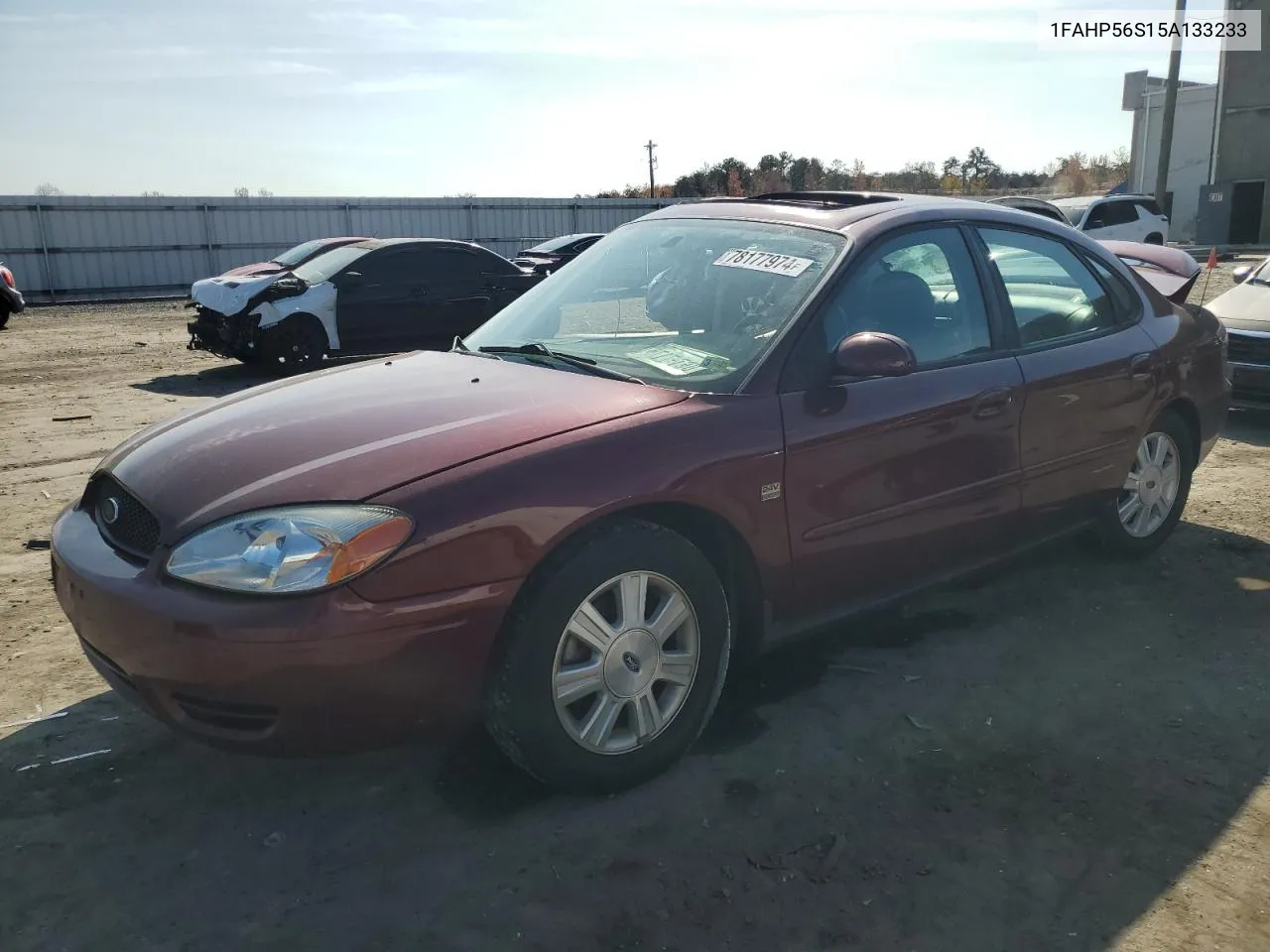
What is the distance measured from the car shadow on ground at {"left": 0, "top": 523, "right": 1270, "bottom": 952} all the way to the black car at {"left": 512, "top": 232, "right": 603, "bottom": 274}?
11721mm

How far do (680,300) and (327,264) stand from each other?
9.06 meters

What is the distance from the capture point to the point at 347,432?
116 inches

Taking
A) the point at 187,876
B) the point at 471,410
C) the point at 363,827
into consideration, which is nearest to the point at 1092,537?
the point at 471,410

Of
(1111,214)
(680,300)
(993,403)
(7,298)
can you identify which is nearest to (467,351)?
(680,300)

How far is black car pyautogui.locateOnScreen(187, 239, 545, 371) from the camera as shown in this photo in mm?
11055

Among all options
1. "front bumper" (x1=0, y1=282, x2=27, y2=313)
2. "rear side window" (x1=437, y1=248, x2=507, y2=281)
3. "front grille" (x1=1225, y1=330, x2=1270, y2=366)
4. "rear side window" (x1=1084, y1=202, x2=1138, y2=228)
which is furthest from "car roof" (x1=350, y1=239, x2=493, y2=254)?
"rear side window" (x1=1084, y1=202, x2=1138, y2=228)

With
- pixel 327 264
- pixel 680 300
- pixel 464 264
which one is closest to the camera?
pixel 680 300

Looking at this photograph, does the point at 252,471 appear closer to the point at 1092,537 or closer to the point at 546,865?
the point at 546,865

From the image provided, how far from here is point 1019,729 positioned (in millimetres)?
3354

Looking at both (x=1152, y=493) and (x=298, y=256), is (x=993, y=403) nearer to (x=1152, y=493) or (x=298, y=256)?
(x=1152, y=493)

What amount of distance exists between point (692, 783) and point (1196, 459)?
11.2ft

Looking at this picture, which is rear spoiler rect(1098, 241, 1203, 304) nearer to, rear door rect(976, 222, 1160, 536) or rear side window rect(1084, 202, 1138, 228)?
rear door rect(976, 222, 1160, 536)

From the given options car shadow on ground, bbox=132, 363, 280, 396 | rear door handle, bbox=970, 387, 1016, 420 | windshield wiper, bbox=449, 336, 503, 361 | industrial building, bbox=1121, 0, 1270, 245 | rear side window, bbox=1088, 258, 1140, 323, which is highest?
industrial building, bbox=1121, 0, 1270, 245

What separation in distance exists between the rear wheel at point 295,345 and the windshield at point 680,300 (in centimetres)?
762
